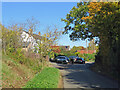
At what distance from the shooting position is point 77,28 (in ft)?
68.9

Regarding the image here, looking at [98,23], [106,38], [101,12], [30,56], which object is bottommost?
[30,56]

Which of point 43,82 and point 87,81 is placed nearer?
point 43,82

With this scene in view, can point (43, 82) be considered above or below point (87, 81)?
above

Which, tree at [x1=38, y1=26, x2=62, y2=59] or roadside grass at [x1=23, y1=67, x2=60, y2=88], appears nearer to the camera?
roadside grass at [x1=23, y1=67, x2=60, y2=88]

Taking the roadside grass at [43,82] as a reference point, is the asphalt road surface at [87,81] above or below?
below

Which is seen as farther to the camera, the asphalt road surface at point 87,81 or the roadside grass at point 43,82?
the asphalt road surface at point 87,81

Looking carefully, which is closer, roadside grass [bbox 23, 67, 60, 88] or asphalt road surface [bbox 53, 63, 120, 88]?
roadside grass [bbox 23, 67, 60, 88]

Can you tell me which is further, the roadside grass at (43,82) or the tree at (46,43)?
the tree at (46,43)

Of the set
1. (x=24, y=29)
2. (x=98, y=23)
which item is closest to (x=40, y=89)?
(x=98, y=23)

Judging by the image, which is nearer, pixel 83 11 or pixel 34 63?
pixel 34 63

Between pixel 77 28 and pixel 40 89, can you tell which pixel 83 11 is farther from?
pixel 40 89

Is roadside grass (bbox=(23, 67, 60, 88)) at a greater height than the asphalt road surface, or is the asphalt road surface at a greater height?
roadside grass (bbox=(23, 67, 60, 88))

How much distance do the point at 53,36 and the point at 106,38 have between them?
5.66m

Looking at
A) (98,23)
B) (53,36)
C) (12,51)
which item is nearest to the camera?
(98,23)
